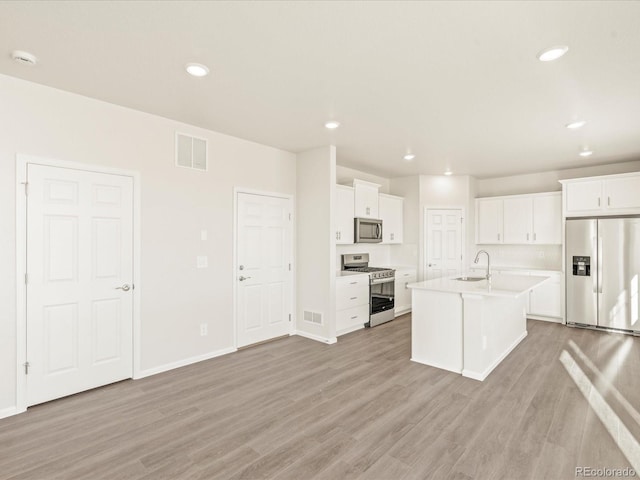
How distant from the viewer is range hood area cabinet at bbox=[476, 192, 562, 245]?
5.98m

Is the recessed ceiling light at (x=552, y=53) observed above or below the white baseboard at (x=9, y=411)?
above

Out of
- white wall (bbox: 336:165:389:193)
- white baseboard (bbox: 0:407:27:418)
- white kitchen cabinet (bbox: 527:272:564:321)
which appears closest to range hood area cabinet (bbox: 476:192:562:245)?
white kitchen cabinet (bbox: 527:272:564:321)

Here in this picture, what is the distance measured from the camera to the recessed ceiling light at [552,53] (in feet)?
7.57

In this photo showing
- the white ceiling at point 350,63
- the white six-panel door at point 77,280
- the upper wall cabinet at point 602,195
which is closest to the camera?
the white ceiling at point 350,63

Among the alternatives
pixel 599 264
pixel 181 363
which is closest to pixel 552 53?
pixel 599 264

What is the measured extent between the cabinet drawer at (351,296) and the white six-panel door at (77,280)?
2.69 m

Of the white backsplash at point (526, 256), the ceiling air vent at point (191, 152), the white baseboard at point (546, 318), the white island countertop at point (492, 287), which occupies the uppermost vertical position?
the ceiling air vent at point (191, 152)

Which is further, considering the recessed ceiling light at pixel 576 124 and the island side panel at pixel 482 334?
the recessed ceiling light at pixel 576 124

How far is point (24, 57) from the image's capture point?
244 centimetres

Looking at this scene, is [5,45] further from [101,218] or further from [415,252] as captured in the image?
[415,252]

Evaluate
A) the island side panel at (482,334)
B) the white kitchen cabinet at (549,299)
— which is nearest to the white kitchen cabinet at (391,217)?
the white kitchen cabinet at (549,299)

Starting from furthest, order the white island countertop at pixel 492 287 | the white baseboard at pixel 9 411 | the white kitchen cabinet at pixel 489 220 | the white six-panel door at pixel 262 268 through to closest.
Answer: the white kitchen cabinet at pixel 489 220, the white six-panel door at pixel 262 268, the white island countertop at pixel 492 287, the white baseboard at pixel 9 411

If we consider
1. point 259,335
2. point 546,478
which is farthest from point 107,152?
point 546,478

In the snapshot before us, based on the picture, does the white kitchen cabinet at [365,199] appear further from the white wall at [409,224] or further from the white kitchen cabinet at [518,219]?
the white kitchen cabinet at [518,219]
